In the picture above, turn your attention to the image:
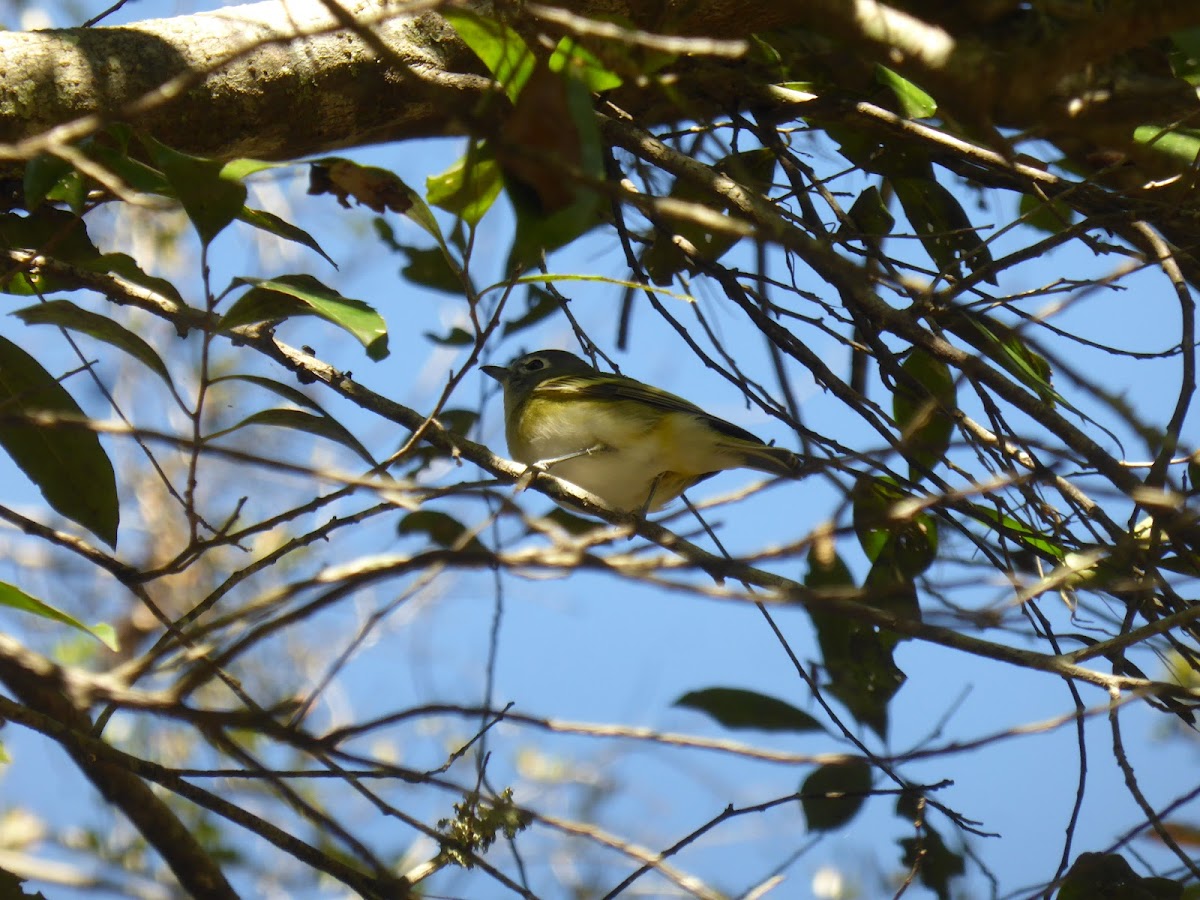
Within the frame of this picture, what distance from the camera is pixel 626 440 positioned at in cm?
444

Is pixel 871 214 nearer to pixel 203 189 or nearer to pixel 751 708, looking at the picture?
pixel 751 708

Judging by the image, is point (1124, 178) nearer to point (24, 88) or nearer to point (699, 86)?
point (699, 86)

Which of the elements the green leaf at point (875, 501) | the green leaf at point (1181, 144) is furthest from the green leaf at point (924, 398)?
the green leaf at point (1181, 144)

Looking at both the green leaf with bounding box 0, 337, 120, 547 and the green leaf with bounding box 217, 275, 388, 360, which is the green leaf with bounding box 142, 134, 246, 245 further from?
the green leaf with bounding box 0, 337, 120, 547

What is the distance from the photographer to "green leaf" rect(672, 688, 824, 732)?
2.46m

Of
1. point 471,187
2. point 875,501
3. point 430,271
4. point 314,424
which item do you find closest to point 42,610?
point 314,424

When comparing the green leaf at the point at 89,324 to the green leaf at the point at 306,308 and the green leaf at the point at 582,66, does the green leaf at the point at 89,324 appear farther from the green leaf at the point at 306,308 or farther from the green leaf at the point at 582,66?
the green leaf at the point at 582,66

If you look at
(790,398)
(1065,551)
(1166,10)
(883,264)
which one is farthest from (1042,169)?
(1166,10)

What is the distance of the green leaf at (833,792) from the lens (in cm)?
282

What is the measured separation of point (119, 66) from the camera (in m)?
2.79

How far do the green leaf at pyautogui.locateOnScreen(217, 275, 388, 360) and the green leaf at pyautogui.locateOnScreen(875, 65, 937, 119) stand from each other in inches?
60.5

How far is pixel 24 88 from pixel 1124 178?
2.76m

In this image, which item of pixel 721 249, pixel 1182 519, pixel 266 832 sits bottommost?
pixel 1182 519

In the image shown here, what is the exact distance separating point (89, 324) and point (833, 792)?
1997 millimetres
